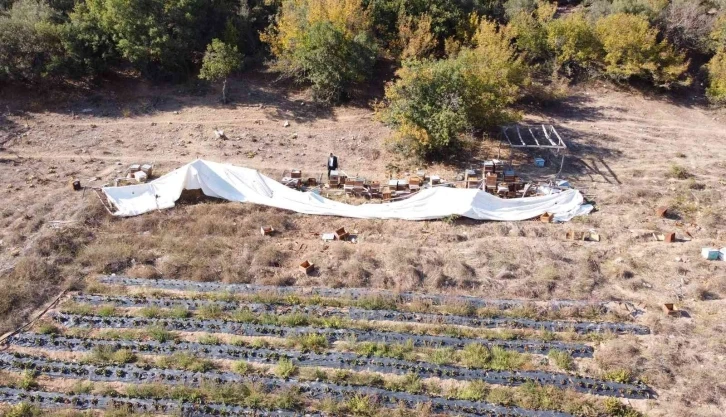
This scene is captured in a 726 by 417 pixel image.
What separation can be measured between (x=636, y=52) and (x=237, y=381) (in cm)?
2151

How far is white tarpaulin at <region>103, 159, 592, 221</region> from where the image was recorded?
1485 cm

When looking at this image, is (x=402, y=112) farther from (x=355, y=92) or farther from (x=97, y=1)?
(x=97, y=1)

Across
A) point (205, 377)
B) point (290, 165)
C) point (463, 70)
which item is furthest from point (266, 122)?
point (205, 377)

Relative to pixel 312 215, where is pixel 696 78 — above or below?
above

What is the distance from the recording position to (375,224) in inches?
579

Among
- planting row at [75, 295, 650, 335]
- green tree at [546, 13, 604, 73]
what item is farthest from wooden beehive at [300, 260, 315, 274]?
green tree at [546, 13, 604, 73]

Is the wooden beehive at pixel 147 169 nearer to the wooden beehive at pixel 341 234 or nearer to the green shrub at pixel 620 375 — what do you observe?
the wooden beehive at pixel 341 234

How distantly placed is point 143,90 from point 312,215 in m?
11.9

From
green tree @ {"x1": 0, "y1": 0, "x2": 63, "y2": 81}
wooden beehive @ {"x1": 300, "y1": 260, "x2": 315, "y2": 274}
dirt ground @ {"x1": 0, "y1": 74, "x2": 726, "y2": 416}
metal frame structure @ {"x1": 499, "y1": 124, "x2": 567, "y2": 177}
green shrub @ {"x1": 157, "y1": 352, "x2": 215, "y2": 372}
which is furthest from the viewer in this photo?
green tree @ {"x1": 0, "y1": 0, "x2": 63, "y2": 81}

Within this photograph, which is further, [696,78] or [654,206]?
[696,78]

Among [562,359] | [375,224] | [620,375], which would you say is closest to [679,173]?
[620,375]

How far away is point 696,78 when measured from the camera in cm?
2398

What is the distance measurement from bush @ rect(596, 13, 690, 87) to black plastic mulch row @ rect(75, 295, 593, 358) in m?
16.3

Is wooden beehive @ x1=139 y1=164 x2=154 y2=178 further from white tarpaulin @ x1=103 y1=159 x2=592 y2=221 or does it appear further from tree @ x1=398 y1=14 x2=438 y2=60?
tree @ x1=398 y1=14 x2=438 y2=60
